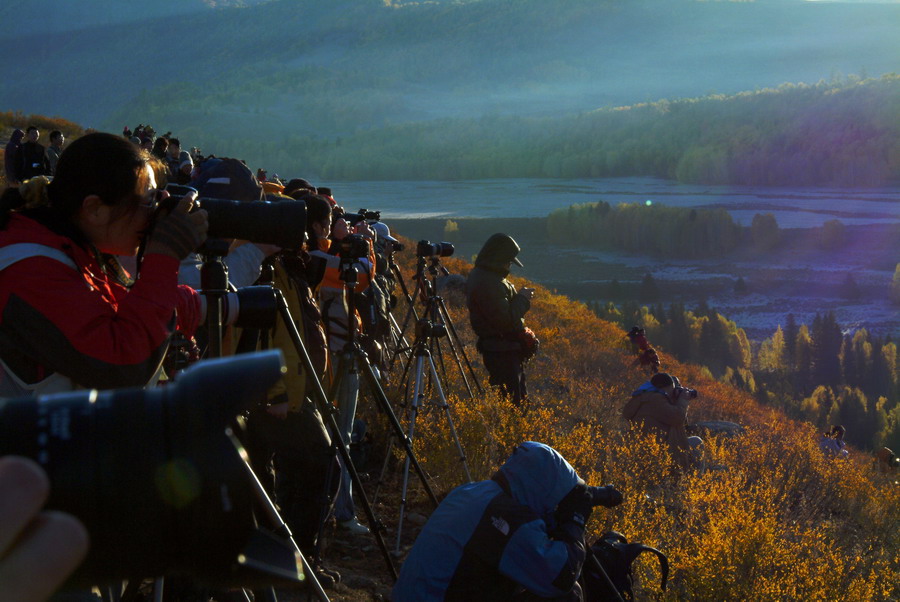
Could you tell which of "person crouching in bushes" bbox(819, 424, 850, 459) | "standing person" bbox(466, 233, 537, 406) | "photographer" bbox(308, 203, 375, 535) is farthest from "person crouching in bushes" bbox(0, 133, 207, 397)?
"person crouching in bushes" bbox(819, 424, 850, 459)

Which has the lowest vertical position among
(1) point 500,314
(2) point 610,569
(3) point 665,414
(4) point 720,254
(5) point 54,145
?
(4) point 720,254

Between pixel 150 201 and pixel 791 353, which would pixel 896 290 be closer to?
pixel 791 353

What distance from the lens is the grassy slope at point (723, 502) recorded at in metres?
4.09

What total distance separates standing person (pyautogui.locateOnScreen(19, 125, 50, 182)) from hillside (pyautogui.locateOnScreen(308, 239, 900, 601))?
7.33 metres

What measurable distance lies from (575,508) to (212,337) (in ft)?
4.73

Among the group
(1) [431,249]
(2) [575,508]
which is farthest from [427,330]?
(2) [575,508]

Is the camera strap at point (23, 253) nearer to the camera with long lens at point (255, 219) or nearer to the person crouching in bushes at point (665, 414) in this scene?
the camera with long lens at point (255, 219)

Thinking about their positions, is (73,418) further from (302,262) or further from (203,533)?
(302,262)

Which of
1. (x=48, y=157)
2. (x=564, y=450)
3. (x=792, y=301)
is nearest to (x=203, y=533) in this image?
(x=564, y=450)

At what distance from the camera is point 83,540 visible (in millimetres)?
642

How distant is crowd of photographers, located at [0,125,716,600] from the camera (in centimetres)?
173

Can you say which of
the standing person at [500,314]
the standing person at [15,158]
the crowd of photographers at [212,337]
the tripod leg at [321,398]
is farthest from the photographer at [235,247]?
the standing person at [15,158]

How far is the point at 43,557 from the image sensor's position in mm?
617

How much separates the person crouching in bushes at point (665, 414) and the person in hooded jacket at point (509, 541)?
4.03 meters
